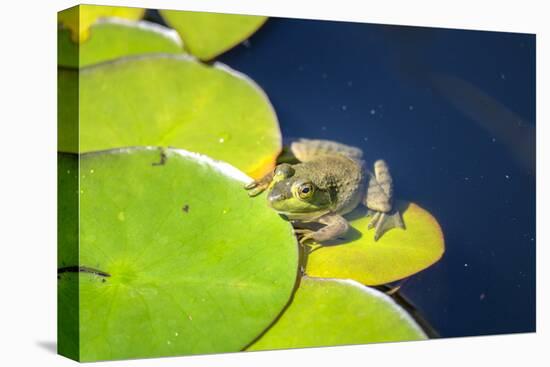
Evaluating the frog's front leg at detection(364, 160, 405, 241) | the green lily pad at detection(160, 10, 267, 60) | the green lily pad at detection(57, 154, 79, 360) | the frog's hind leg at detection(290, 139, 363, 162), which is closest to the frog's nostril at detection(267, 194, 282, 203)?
the frog's hind leg at detection(290, 139, 363, 162)

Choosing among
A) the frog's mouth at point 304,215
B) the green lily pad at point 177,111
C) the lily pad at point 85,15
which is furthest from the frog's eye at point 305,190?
the lily pad at point 85,15

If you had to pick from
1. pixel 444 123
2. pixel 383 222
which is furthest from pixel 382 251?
pixel 444 123

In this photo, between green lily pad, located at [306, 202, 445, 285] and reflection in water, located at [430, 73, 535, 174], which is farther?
reflection in water, located at [430, 73, 535, 174]

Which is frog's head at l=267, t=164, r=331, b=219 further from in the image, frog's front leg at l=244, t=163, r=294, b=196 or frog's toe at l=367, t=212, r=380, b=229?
frog's toe at l=367, t=212, r=380, b=229

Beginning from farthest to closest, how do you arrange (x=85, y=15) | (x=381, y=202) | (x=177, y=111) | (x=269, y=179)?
(x=381, y=202) → (x=269, y=179) → (x=177, y=111) → (x=85, y=15)

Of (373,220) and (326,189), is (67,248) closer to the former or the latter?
(326,189)

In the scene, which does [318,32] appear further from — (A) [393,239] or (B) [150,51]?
(A) [393,239]

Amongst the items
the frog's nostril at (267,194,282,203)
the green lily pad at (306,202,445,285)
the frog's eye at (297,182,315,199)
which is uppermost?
the frog's eye at (297,182,315,199)
